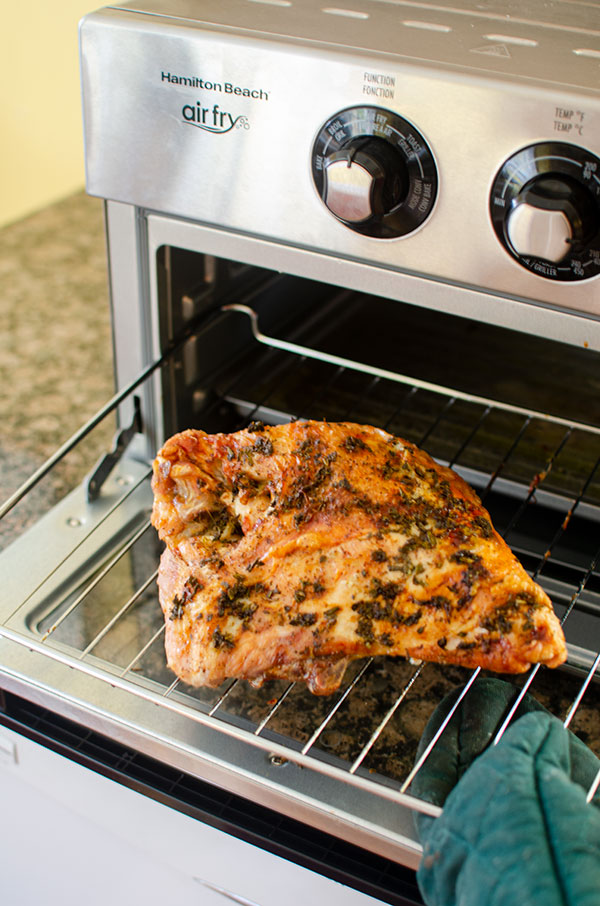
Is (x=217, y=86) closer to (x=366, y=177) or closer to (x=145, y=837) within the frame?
(x=366, y=177)

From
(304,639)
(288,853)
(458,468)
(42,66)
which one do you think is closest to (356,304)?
(458,468)

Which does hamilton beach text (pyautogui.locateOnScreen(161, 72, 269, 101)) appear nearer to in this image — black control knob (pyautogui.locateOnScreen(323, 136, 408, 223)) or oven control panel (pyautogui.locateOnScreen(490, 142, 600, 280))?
black control knob (pyautogui.locateOnScreen(323, 136, 408, 223))

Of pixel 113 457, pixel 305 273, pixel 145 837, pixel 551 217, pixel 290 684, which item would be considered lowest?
pixel 145 837

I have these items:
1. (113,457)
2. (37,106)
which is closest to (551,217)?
(113,457)

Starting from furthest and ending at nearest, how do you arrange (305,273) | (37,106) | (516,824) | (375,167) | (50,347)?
1. (37,106)
2. (50,347)
3. (305,273)
4. (375,167)
5. (516,824)

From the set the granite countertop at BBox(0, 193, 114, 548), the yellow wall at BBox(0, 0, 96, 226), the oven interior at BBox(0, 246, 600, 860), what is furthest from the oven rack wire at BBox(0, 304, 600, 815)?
the yellow wall at BBox(0, 0, 96, 226)

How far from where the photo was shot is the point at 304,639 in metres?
0.90

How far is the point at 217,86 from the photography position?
0.93m

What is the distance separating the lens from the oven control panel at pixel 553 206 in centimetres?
81

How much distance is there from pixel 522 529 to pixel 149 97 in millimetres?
741

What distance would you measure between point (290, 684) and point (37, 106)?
9.52ft

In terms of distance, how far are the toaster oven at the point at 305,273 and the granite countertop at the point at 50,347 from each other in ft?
0.59

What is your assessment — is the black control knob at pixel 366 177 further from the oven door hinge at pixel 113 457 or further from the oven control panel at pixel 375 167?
the oven door hinge at pixel 113 457

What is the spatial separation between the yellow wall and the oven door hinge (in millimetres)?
2127
